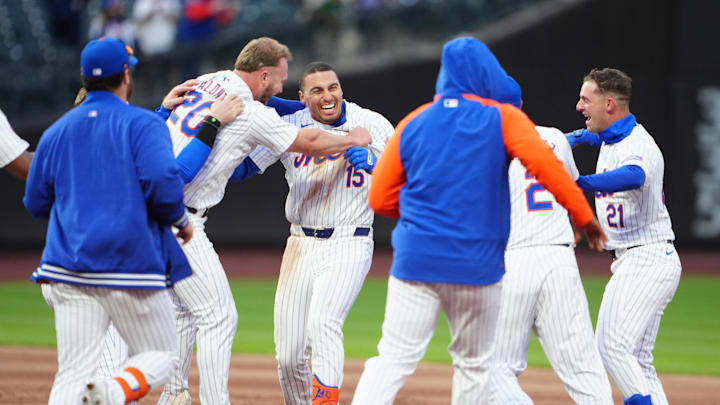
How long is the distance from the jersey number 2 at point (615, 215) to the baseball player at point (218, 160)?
5.27ft

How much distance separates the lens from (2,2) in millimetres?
16141

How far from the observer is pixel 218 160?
5586 millimetres

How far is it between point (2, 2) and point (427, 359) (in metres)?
10.7

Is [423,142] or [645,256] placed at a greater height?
[423,142]

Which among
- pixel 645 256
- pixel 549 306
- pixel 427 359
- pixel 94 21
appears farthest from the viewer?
pixel 94 21

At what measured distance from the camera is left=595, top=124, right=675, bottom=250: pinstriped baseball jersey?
5.73 m

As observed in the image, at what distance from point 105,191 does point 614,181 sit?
113 inches

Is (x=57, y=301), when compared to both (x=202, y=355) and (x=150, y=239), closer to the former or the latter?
(x=150, y=239)

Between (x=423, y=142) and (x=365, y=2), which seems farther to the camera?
(x=365, y=2)

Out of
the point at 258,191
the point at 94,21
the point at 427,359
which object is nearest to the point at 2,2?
the point at 94,21

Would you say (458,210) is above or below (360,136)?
below

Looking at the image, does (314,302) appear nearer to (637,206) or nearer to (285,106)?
(285,106)

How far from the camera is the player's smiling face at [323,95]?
6.17 meters

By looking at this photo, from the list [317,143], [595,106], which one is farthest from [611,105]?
[317,143]
